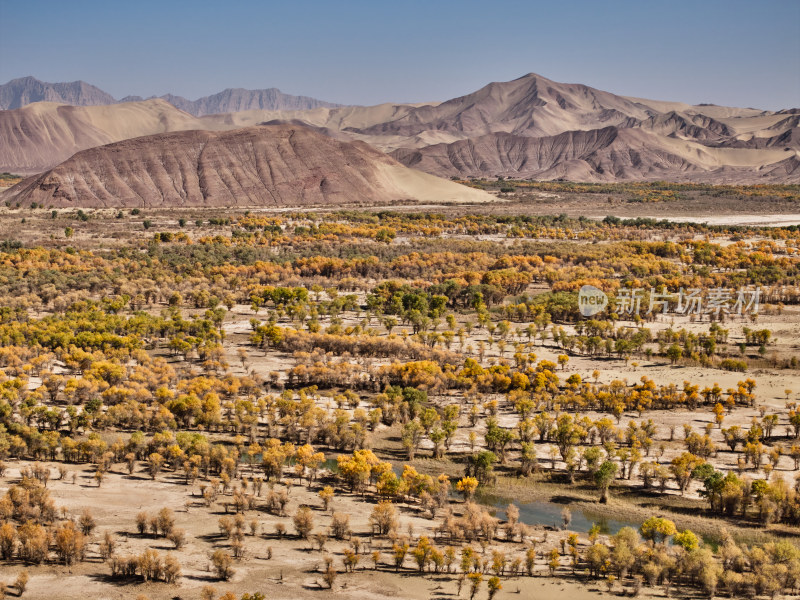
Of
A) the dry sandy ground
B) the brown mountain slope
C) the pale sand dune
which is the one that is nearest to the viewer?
the dry sandy ground

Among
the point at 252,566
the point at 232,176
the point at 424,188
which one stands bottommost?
the point at 252,566

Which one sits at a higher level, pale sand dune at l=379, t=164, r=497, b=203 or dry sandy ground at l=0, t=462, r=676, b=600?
pale sand dune at l=379, t=164, r=497, b=203

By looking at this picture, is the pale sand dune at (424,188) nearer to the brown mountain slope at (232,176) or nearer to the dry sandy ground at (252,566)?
the brown mountain slope at (232,176)

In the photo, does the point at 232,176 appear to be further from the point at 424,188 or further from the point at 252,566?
the point at 252,566

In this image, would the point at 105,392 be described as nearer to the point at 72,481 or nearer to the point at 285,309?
the point at 72,481

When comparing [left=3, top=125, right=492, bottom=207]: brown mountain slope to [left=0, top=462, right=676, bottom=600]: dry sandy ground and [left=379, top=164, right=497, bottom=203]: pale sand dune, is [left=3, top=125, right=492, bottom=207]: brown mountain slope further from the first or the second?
[left=0, top=462, right=676, bottom=600]: dry sandy ground

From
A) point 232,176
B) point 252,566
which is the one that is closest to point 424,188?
point 232,176

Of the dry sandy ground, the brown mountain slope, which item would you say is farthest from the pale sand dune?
the dry sandy ground

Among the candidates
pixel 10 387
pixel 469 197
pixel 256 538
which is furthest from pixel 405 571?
pixel 469 197
